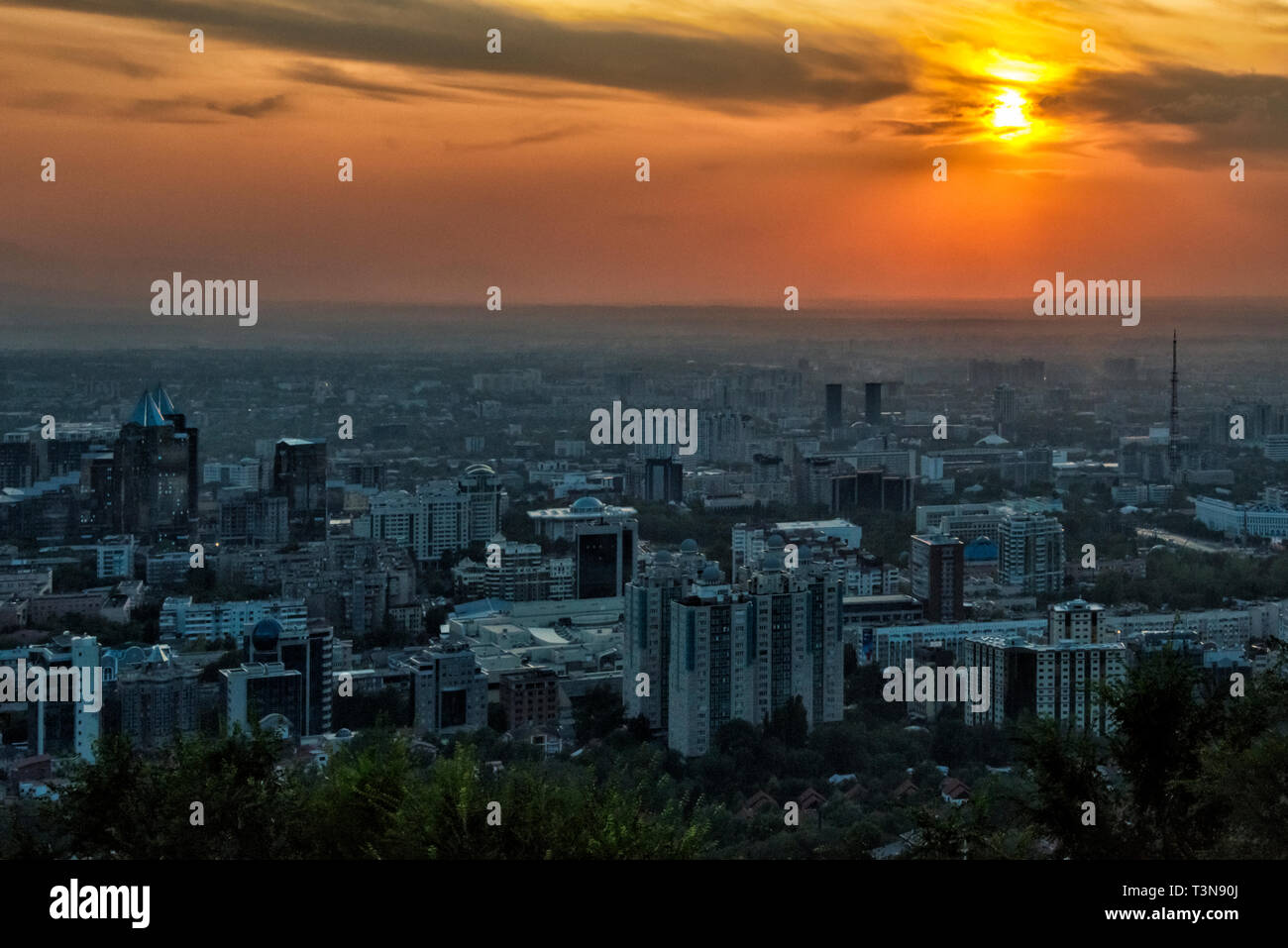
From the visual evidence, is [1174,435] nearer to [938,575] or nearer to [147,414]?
[938,575]

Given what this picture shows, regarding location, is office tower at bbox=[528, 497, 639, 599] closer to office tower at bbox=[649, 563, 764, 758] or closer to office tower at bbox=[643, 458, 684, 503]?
office tower at bbox=[643, 458, 684, 503]

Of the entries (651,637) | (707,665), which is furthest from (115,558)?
(707,665)

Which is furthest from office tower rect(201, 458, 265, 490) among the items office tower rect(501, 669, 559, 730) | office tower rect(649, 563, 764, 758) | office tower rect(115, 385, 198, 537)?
office tower rect(649, 563, 764, 758)

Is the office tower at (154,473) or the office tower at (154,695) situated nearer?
the office tower at (154,695)

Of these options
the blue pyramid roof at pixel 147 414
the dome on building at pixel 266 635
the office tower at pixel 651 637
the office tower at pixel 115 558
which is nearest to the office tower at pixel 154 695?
the dome on building at pixel 266 635

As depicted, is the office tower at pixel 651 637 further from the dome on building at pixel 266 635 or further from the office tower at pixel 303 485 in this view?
the office tower at pixel 303 485
